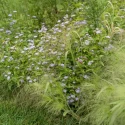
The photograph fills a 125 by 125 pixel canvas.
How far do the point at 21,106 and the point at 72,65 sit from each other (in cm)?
70

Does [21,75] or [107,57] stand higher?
[107,57]

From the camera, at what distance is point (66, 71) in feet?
9.66

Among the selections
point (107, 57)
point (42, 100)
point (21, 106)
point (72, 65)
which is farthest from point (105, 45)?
point (21, 106)

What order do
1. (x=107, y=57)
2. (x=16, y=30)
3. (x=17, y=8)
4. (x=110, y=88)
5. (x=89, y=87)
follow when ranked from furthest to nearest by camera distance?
(x=17, y=8) < (x=16, y=30) < (x=107, y=57) < (x=89, y=87) < (x=110, y=88)

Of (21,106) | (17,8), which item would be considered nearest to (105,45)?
(21,106)

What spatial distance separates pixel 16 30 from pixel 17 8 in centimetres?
47

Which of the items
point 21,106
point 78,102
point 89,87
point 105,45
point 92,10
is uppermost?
point 92,10

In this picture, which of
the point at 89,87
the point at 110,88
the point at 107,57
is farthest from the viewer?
the point at 107,57

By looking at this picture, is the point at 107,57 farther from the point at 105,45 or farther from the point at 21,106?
the point at 21,106

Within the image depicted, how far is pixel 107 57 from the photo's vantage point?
3.01 m

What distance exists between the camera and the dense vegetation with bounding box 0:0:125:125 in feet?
9.20

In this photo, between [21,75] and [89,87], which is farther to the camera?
[21,75]

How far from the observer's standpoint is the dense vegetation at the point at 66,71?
2.80m

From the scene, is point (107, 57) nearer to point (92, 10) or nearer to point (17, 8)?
point (92, 10)
